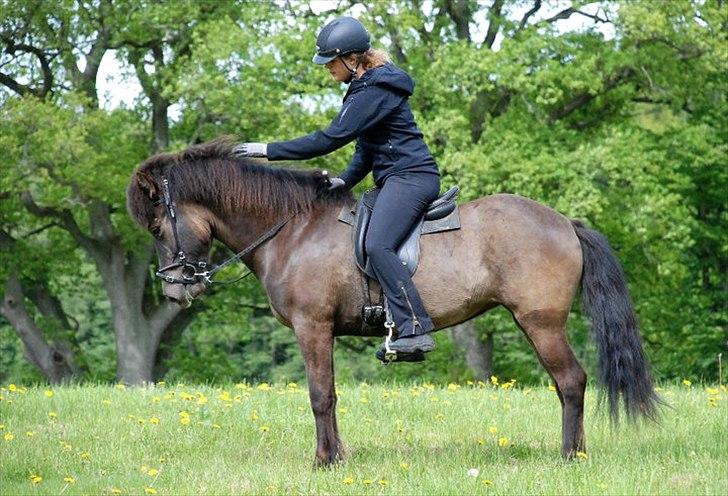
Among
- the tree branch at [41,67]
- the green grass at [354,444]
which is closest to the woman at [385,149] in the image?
the green grass at [354,444]

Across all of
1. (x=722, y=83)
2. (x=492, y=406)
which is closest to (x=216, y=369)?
(x=722, y=83)

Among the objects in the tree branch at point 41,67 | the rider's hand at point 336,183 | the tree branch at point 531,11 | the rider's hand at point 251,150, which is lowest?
the rider's hand at point 336,183

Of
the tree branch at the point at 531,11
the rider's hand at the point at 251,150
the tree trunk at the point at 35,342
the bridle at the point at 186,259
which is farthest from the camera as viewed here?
the tree trunk at the point at 35,342

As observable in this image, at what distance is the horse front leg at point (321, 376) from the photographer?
7.30 meters

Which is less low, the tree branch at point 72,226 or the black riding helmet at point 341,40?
the black riding helmet at point 341,40

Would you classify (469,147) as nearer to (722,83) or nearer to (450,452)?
(722,83)

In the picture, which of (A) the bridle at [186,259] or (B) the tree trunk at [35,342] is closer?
(A) the bridle at [186,259]

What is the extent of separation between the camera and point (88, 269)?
32844mm

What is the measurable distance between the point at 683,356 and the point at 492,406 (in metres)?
18.5

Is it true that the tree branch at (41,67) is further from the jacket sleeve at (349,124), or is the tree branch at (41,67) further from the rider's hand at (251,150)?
the jacket sleeve at (349,124)

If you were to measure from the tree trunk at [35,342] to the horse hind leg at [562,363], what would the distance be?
22.1 meters

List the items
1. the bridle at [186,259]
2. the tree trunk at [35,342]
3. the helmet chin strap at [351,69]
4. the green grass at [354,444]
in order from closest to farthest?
the green grass at [354,444], the helmet chin strap at [351,69], the bridle at [186,259], the tree trunk at [35,342]

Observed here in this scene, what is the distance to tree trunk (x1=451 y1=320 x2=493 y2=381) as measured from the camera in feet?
87.1

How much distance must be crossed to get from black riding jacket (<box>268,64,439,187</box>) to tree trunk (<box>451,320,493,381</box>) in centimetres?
1915
